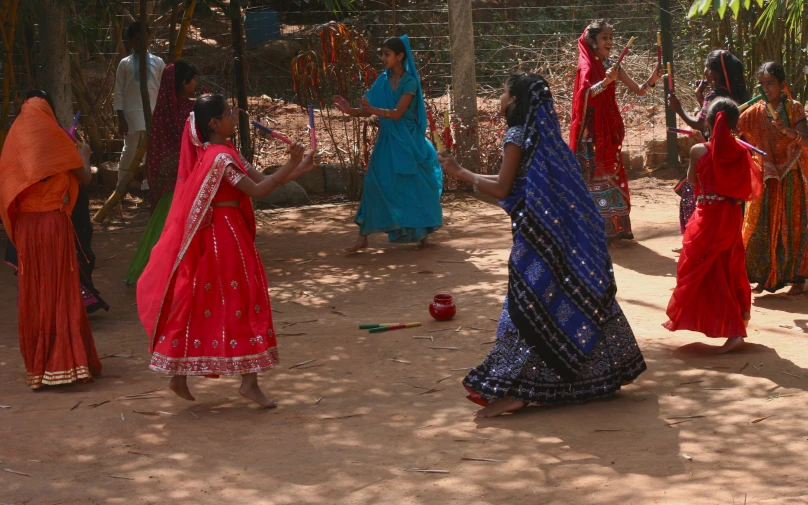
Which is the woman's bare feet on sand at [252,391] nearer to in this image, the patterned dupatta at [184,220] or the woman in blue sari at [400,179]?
the patterned dupatta at [184,220]

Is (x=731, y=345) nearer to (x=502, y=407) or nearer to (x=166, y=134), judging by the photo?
(x=502, y=407)

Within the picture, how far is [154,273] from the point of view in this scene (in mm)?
4914

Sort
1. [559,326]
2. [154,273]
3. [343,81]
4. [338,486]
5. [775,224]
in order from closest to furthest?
[338,486] → [559,326] → [154,273] → [775,224] → [343,81]

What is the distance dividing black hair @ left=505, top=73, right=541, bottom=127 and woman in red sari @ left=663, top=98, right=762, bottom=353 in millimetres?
1445

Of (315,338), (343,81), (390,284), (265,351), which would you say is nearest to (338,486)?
(265,351)

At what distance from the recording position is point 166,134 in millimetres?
7121

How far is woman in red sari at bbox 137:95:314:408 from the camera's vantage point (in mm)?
4750

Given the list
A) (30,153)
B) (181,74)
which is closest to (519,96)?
(30,153)

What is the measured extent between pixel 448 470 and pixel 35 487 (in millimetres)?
1770

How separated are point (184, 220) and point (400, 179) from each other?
3916 millimetres

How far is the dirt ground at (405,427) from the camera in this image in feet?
12.7

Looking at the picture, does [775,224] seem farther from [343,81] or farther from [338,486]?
[343,81]

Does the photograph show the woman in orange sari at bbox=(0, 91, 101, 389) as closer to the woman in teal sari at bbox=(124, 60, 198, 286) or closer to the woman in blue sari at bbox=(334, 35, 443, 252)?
the woman in teal sari at bbox=(124, 60, 198, 286)

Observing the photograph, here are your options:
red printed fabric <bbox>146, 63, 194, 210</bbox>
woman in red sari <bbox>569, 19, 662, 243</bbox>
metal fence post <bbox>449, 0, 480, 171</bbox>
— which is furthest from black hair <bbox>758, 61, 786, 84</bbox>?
metal fence post <bbox>449, 0, 480, 171</bbox>
